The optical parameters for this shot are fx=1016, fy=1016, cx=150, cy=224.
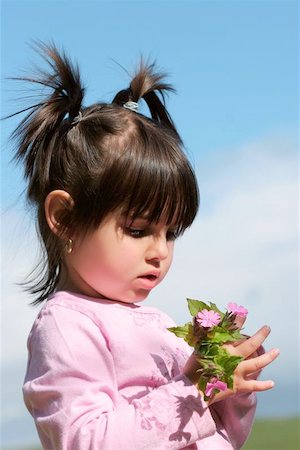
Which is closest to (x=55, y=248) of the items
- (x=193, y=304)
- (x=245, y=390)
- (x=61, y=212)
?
(x=61, y=212)

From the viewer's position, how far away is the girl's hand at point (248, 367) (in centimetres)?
277

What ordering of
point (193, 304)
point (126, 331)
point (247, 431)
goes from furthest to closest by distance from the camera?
point (247, 431) → point (126, 331) → point (193, 304)

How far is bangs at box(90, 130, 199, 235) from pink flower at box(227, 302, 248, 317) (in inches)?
13.7

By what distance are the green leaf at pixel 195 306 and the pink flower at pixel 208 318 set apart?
3 centimetres

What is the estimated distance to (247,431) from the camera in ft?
10.4

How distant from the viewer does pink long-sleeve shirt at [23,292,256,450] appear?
8.93ft

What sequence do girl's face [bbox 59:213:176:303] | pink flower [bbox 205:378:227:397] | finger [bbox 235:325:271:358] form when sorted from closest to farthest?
1. pink flower [bbox 205:378:227:397]
2. finger [bbox 235:325:271:358]
3. girl's face [bbox 59:213:176:303]

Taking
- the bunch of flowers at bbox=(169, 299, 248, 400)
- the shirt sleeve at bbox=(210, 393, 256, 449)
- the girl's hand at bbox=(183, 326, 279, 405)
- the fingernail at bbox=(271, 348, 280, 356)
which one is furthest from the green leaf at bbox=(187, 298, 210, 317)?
the shirt sleeve at bbox=(210, 393, 256, 449)

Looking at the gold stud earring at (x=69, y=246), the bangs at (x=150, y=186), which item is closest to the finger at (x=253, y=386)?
the bangs at (x=150, y=186)

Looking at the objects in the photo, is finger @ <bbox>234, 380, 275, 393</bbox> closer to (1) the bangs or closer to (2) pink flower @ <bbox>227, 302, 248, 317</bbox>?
(2) pink flower @ <bbox>227, 302, 248, 317</bbox>

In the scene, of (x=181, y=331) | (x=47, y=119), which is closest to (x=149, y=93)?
(x=47, y=119)

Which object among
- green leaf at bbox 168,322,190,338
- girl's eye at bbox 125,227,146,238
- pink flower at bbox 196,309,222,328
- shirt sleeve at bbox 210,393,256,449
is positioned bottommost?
shirt sleeve at bbox 210,393,256,449

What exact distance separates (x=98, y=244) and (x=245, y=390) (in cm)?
60

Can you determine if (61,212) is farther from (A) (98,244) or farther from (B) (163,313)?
(B) (163,313)
